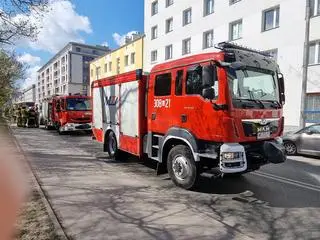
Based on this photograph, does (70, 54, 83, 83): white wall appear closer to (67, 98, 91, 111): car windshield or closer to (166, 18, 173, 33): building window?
(166, 18, 173, 33): building window

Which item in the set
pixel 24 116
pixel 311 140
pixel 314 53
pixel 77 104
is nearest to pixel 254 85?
pixel 311 140

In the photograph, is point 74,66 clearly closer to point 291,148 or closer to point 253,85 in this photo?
point 291,148

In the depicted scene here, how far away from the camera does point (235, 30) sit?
77.7 feet

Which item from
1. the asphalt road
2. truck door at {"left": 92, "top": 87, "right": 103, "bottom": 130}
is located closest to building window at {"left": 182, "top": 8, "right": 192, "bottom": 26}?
truck door at {"left": 92, "top": 87, "right": 103, "bottom": 130}

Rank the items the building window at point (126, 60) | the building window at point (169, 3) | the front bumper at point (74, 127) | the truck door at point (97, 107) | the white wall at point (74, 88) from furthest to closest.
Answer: the white wall at point (74, 88), the building window at point (126, 60), the building window at point (169, 3), the front bumper at point (74, 127), the truck door at point (97, 107)

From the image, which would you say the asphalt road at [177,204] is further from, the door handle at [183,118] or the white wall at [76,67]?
the white wall at [76,67]

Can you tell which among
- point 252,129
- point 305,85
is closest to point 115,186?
point 252,129

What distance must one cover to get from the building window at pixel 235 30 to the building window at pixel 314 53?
5.81m

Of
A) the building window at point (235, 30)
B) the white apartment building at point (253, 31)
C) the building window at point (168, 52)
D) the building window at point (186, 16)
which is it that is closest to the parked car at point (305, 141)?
the white apartment building at point (253, 31)

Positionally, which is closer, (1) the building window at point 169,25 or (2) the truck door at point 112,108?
(2) the truck door at point 112,108

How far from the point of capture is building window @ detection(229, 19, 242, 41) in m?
23.2

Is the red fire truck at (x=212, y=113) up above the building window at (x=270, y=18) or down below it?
below

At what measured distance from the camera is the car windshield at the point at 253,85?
6.49 metres

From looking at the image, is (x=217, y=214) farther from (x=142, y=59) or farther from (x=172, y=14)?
(x=142, y=59)
